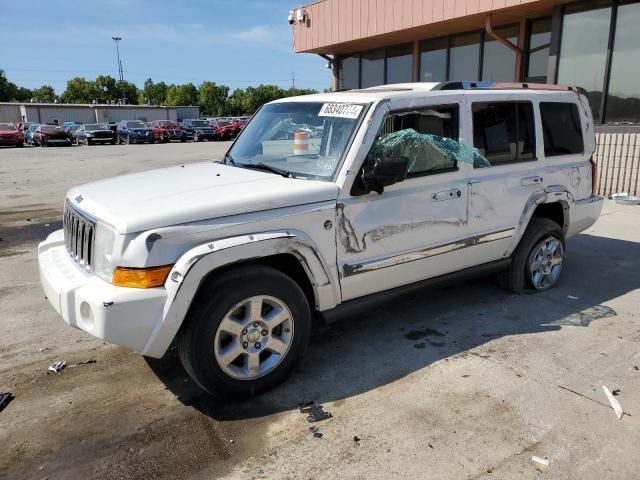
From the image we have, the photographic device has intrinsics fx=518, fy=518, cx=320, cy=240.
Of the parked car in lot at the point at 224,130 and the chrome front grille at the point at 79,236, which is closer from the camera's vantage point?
the chrome front grille at the point at 79,236

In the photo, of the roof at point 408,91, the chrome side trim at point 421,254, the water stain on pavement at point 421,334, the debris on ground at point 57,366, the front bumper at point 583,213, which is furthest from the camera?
the front bumper at point 583,213

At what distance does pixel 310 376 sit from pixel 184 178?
1.65 meters

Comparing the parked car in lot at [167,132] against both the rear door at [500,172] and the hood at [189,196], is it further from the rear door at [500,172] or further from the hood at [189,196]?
the rear door at [500,172]

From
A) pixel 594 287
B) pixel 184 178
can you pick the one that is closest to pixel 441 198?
pixel 184 178

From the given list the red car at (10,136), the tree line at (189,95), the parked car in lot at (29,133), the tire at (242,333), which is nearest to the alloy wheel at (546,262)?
the tire at (242,333)

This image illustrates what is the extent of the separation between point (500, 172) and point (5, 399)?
4.00 meters

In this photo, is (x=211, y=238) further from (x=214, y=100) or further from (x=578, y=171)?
(x=214, y=100)

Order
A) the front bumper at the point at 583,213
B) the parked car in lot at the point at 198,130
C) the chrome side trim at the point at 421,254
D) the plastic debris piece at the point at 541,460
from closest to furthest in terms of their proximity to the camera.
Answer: the plastic debris piece at the point at 541,460, the chrome side trim at the point at 421,254, the front bumper at the point at 583,213, the parked car in lot at the point at 198,130

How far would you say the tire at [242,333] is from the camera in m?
2.95

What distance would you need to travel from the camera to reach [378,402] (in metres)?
3.21

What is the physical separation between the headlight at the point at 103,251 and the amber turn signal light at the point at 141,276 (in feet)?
0.27

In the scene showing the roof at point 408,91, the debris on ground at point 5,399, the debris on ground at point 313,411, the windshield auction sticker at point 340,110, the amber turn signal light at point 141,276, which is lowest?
the debris on ground at point 5,399

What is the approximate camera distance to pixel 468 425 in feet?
9.71

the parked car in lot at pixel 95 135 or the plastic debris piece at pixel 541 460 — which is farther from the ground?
the parked car in lot at pixel 95 135
